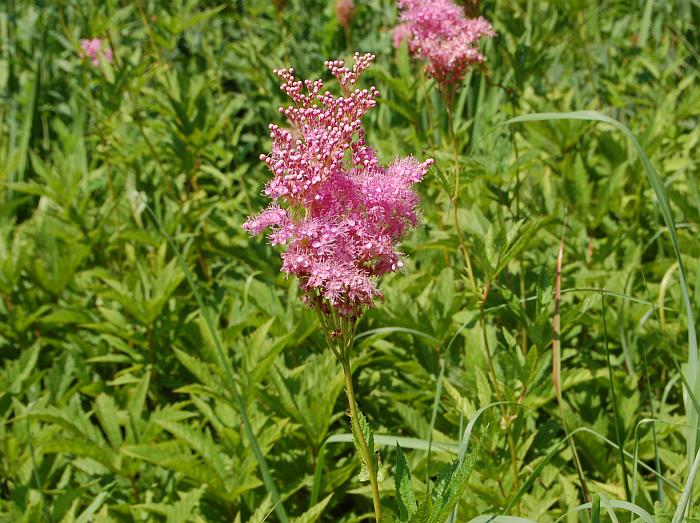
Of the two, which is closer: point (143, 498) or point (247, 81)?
point (143, 498)

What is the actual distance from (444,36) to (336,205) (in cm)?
113

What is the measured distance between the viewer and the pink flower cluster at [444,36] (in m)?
2.06

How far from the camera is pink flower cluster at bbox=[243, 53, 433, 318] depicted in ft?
3.80

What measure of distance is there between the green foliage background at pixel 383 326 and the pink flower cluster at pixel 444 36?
0.26 m

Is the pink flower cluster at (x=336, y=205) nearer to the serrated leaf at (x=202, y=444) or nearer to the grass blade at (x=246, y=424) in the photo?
the grass blade at (x=246, y=424)

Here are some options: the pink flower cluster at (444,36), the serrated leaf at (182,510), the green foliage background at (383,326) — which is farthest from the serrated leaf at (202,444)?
the pink flower cluster at (444,36)

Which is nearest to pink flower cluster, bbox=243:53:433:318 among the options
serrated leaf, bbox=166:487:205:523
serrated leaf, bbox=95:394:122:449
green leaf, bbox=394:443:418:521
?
green leaf, bbox=394:443:418:521

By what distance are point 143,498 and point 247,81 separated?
271 centimetres

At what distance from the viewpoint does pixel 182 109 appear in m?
2.98

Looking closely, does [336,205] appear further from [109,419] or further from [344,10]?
[344,10]

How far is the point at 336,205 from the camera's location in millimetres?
1196

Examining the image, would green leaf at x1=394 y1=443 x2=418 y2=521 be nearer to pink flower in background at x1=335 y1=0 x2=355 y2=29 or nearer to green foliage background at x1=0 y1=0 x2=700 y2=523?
green foliage background at x1=0 y1=0 x2=700 y2=523

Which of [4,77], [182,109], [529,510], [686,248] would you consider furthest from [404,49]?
[4,77]

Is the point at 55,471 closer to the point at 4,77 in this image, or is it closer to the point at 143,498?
the point at 143,498
